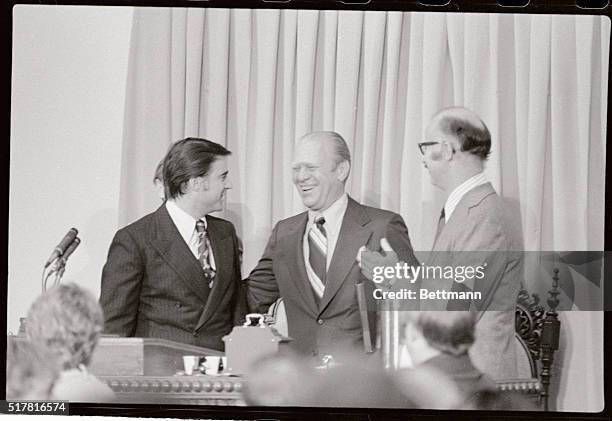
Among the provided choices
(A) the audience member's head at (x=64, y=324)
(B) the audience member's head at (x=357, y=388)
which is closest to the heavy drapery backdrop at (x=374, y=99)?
(A) the audience member's head at (x=64, y=324)

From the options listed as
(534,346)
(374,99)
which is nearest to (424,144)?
(374,99)

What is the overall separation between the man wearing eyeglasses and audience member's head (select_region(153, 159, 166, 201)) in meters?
0.59

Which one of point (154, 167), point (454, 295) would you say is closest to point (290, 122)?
point (154, 167)

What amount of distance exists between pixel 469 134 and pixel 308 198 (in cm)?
48

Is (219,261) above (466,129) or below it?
below

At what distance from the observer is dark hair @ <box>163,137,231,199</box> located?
2.95m

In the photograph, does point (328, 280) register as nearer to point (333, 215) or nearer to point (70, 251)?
point (333, 215)

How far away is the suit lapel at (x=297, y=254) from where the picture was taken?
116 inches

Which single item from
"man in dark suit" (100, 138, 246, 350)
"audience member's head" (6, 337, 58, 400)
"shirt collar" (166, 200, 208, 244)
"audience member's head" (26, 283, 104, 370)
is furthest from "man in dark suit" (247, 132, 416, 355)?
"audience member's head" (6, 337, 58, 400)

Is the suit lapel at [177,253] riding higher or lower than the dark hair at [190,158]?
lower

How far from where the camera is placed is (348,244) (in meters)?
2.96

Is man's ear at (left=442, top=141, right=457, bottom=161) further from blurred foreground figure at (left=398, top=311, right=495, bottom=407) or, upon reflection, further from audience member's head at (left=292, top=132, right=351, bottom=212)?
blurred foreground figure at (left=398, top=311, right=495, bottom=407)

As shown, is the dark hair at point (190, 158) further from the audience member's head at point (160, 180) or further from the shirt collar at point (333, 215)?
the shirt collar at point (333, 215)

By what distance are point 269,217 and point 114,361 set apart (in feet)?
1.91
